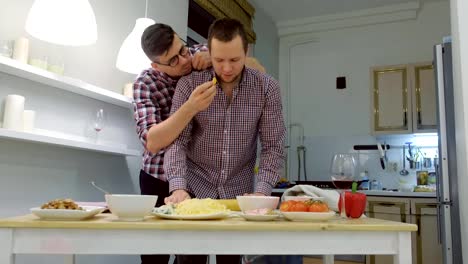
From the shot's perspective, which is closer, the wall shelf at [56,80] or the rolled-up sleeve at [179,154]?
the rolled-up sleeve at [179,154]

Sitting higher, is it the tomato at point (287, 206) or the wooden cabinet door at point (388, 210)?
the tomato at point (287, 206)

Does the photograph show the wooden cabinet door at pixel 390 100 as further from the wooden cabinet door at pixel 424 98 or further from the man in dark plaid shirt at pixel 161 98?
the man in dark plaid shirt at pixel 161 98

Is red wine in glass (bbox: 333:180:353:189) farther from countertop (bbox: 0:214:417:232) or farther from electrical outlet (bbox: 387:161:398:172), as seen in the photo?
electrical outlet (bbox: 387:161:398:172)

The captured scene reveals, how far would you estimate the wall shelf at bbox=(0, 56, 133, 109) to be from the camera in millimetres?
1703

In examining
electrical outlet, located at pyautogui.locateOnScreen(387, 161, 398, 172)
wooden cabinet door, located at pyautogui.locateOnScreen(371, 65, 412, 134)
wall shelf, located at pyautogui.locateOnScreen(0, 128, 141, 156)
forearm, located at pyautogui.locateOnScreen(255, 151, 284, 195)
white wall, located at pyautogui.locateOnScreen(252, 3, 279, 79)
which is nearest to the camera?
forearm, located at pyautogui.locateOnScreen(255, 151, 284, 195)

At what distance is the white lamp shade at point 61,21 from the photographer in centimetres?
174

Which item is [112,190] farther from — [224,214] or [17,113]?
[224,214]

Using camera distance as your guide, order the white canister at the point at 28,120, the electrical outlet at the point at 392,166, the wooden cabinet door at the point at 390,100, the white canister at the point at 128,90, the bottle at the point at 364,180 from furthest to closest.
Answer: the electrical outlet at the point at 392,166
the bottle at the point at 364,180
the wooden cabinet door at the point at 390,100
the white canister at the point at 128,90
the white canister at the point at 28,120

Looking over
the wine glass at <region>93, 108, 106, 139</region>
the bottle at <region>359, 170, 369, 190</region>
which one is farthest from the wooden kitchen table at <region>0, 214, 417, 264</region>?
the bottle at <region>359, 170, 369, 190</region>

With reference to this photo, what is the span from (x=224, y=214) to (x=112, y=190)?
1682mm

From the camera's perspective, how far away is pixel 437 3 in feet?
15.1

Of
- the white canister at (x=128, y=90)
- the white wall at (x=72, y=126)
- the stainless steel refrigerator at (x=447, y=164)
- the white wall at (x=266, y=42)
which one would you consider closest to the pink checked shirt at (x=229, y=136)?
the white wall at (x=72, y=126)

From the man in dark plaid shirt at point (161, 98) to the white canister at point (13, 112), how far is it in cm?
55

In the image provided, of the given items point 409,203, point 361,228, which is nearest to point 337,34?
point 409,203
